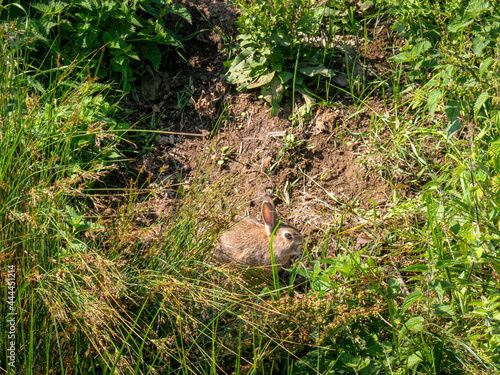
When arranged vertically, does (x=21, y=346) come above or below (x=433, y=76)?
below

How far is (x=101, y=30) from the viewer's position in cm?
448

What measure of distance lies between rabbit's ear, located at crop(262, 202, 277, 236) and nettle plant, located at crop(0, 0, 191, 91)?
5.79 ft

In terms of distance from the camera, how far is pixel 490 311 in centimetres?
245

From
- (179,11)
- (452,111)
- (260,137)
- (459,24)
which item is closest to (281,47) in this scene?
(260,137)

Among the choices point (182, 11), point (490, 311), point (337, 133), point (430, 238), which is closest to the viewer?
point (490, 311)

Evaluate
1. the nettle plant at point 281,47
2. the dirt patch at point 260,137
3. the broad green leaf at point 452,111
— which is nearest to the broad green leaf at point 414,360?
the dirt patch at point 260,137

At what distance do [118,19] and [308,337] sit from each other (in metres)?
3.29

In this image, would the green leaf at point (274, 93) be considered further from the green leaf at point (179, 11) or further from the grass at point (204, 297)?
the grass at point (204, 297)

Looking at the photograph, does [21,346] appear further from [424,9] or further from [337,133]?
[424,9]

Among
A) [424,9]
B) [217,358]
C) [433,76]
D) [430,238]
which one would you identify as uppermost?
[424,9]

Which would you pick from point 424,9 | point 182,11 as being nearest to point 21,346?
point 182,11

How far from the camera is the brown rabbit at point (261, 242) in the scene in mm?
3947

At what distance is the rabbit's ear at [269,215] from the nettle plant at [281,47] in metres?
0.99

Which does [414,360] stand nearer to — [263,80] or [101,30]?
[263,80]
